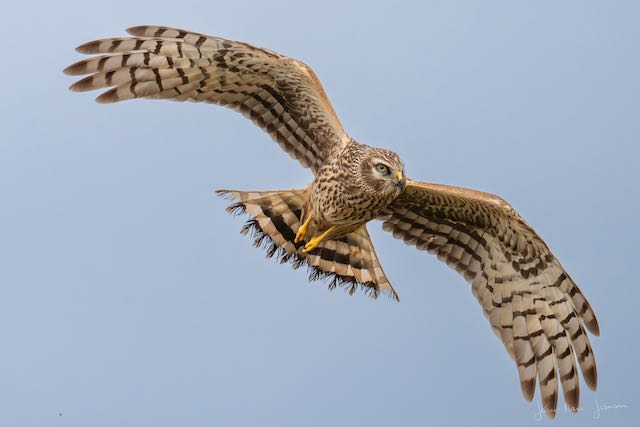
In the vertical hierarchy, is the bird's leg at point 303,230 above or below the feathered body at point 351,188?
below

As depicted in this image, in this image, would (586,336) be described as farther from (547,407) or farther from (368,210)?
(368,210)

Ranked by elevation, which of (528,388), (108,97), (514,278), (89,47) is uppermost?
(89,47)

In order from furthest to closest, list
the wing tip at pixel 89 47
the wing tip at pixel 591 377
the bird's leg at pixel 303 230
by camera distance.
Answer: the wing tip at pixel 591 377
the bird's leg at pixel 303 230
the wing tip at pixel 89 47

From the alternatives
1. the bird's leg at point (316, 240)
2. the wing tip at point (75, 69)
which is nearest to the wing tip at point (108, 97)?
the wing tip at point (75, 69)

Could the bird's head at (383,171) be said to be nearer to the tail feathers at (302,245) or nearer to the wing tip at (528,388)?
the tail feathers at (302,245)

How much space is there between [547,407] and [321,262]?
232cm

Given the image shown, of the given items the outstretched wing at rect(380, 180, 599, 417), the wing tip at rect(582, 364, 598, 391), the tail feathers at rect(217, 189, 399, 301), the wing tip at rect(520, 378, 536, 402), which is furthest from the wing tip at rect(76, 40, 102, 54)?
the wing tip at rect(582, 364, 598, 391)

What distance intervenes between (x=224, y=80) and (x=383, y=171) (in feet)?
5.09

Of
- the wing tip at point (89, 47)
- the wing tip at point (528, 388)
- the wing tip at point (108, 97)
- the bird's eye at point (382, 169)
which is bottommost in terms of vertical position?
the wing tip at point (528, 388)

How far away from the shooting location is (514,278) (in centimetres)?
1049

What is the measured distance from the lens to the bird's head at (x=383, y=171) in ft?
31.0

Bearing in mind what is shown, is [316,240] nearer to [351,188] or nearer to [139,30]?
[351,188]

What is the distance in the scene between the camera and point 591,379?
10.2m

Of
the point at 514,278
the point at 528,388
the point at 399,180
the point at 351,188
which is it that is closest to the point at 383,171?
the point at 399,180
